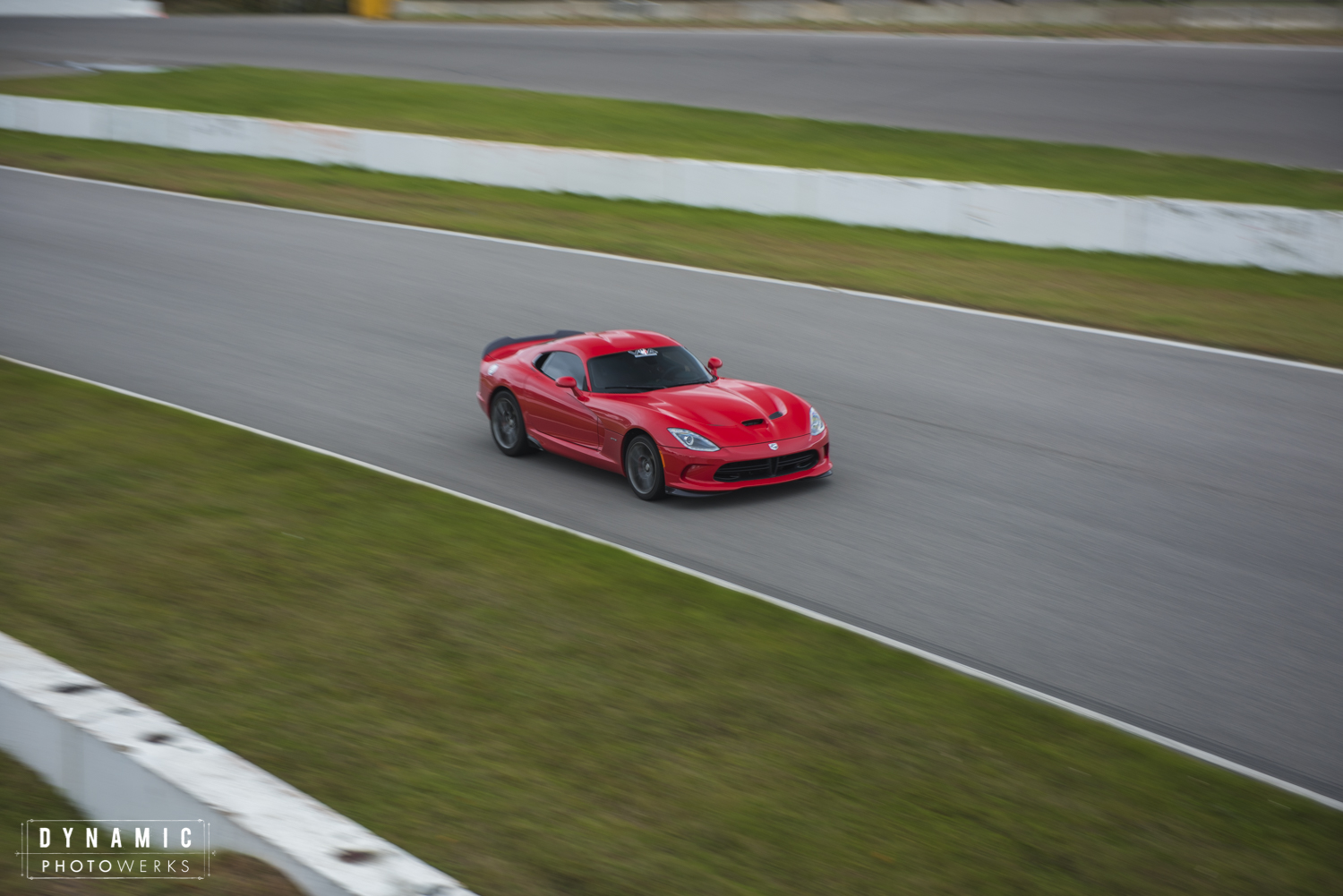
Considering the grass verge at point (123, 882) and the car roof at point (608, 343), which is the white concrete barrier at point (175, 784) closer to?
the grass verge at point (123, 882)

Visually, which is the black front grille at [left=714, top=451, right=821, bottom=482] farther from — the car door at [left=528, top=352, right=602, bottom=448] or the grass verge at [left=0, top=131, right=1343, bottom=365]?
the grass verge at [left=0, top=131, right=1343, bottom=365]

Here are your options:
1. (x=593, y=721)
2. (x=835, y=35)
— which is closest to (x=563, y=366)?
(x=593, y=721)

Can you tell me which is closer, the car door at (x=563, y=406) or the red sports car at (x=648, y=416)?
the red sports car at (x=648, y=416)

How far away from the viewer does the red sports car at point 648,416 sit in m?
10.1

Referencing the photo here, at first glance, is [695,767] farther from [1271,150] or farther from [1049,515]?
[1271,150]

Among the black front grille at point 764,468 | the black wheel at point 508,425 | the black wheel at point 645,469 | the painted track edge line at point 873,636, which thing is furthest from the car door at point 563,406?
the black front grille at point 764,468

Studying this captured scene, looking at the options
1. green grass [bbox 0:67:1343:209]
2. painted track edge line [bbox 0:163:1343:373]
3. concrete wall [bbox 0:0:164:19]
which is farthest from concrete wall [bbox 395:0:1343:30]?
painted track edge line [bbox 0:163:1343:373]

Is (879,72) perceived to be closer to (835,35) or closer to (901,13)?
(835,35)

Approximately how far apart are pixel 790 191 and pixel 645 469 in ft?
38.0

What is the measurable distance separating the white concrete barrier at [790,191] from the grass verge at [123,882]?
16.0 m

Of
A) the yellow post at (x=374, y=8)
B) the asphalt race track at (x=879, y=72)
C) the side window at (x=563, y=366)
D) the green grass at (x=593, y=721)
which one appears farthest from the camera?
the yellow post at (x=374, y=8)

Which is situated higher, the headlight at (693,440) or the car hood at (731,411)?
the car hood at (731,411)

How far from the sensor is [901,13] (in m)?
41.5

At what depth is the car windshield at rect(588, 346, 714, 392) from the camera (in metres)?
10.9
